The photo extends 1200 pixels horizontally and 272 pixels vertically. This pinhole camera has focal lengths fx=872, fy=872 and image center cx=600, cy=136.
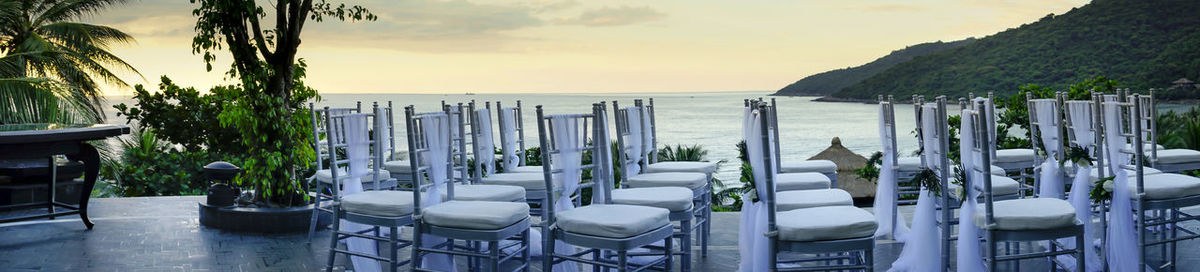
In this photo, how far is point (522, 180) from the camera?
4.75 metres

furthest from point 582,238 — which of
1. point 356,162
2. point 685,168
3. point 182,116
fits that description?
point 182,116

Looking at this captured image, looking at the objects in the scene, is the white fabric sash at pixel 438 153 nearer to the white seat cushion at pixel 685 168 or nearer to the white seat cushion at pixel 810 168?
the white seat cushion at pixel 685 168

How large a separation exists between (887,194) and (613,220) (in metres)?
2.62

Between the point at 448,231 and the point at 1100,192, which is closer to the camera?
the point at 448,231

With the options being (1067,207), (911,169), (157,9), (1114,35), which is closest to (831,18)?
(1114,35)

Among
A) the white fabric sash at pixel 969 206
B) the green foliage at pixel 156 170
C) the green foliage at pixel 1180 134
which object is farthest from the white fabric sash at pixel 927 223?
the green foliage at pixel 156 170

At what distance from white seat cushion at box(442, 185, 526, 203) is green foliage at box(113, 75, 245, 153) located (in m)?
6.14

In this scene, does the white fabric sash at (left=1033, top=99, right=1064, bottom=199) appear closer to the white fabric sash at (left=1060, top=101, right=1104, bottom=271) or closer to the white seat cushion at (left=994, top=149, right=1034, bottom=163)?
the white fabric sash at (left=1060, top=101, right=1104, bottom=271)

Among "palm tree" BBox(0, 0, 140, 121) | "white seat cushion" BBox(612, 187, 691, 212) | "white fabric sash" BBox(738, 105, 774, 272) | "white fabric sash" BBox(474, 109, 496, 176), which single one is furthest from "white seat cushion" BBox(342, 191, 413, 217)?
"palm tree" BBox(0, 0, 140, 121)

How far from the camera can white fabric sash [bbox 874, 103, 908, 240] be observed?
507 centimetres

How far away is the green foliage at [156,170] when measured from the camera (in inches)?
382

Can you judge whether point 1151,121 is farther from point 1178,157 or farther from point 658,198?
point 658,198

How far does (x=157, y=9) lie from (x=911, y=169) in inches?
657

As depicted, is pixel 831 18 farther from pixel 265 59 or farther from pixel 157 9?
pixel 265 59
